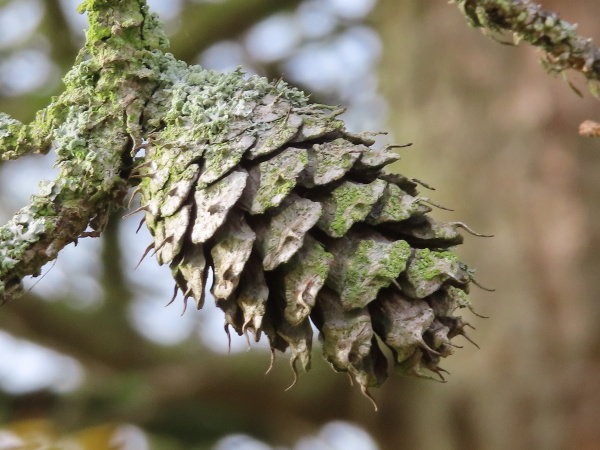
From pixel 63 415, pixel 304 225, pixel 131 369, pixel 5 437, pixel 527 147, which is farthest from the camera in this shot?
pixel 131 369

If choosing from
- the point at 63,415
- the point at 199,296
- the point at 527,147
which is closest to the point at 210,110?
the point at 199,296

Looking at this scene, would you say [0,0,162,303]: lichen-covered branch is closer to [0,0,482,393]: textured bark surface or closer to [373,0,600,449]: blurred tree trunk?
[0,0,482,393]: textured bark surface

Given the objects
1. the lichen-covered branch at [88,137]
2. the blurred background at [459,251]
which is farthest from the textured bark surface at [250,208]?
the blurred background at [459,251]

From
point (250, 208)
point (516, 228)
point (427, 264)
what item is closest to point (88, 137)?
point (250, 208)

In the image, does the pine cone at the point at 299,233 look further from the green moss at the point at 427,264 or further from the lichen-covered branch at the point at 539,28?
the lichen-covered branch at the point at 539,28

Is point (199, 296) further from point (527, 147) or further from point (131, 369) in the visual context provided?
point (131, 369)

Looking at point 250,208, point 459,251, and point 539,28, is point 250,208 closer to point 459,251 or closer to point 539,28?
point 539,28
